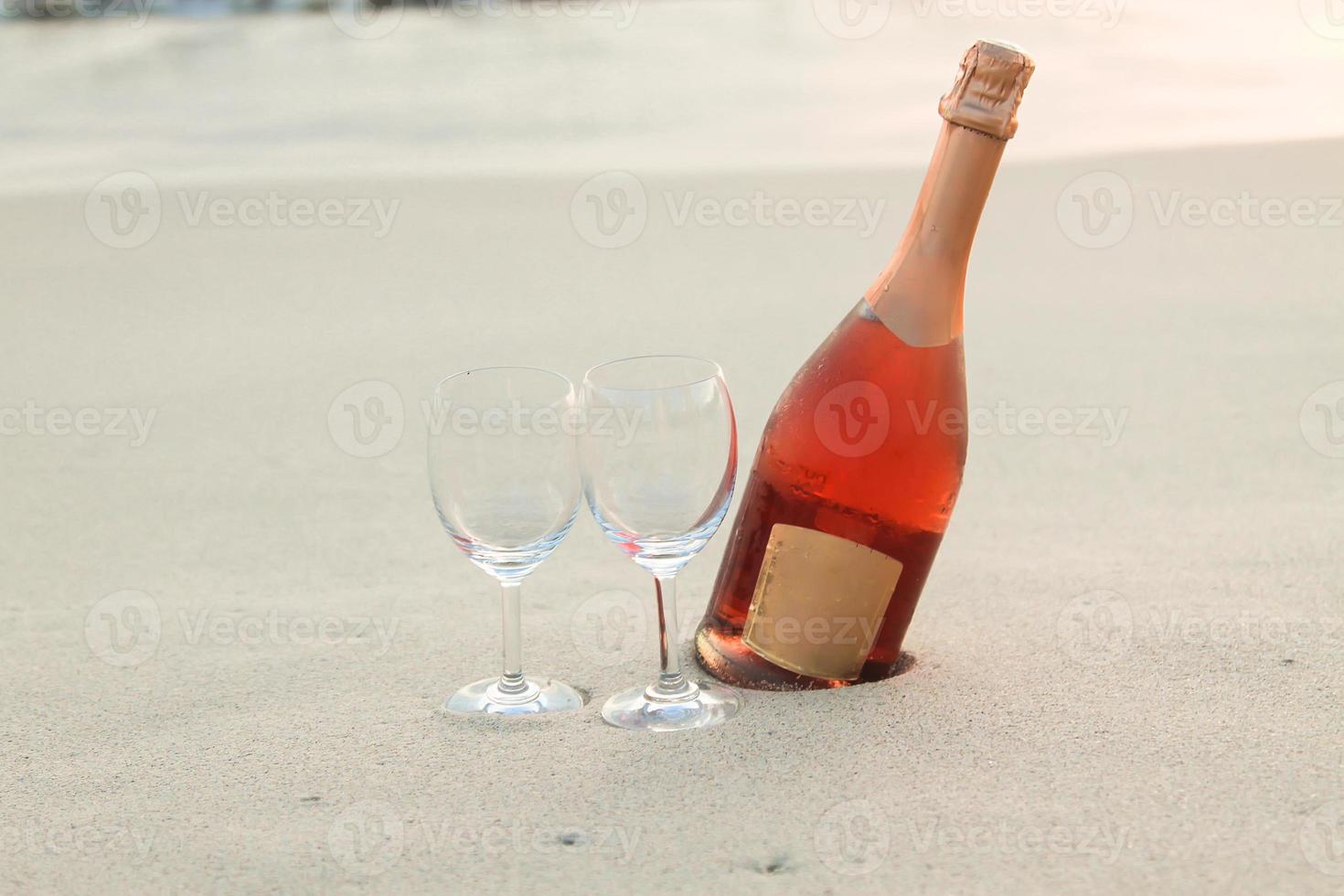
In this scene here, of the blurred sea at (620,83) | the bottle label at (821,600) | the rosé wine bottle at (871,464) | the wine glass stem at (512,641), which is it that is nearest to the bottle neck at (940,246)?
the rosé wine bottle at (871,464)

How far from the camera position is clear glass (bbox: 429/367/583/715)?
1.42 m

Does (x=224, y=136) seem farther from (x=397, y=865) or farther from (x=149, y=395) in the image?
(x=397, y=865)

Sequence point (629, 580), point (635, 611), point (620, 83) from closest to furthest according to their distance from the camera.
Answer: point (635, 611) < point (629, 580) < point (620, 83)

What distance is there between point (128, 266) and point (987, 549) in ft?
9.41

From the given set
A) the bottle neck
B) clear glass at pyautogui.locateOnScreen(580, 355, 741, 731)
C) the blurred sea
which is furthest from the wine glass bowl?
the blurred sea

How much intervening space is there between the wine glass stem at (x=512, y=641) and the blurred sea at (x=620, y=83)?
159 inches

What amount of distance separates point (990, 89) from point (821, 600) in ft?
1.75

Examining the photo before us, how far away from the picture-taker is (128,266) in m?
4.12

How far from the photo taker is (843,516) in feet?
5.17

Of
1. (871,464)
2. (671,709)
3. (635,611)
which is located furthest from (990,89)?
(635,611)

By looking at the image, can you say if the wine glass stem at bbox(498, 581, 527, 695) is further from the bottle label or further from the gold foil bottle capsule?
the gold foil bottle capsule

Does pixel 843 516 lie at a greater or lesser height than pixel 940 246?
lesser

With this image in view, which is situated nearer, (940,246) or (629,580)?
(940,246)

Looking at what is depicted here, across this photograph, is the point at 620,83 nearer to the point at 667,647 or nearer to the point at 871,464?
the point at 871,464
